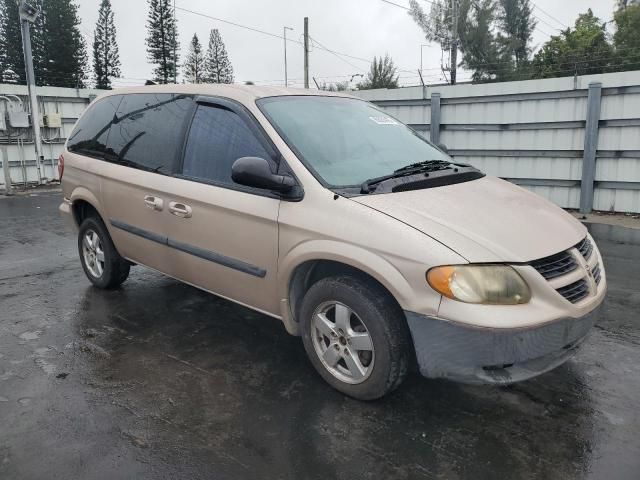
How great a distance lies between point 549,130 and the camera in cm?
959

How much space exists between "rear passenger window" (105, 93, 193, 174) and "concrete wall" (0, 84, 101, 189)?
342 inches

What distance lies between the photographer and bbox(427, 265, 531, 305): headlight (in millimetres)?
2627

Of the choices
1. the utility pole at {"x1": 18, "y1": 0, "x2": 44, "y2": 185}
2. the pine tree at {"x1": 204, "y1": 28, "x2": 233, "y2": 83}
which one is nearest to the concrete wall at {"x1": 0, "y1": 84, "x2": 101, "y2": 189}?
the utility pole at {"x1": 18, "y1": 0, "x2": 44, "y2": 185}

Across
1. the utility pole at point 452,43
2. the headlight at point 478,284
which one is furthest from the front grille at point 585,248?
the utility pole at point 452,43

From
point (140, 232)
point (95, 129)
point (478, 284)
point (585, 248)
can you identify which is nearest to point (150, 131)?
point (140, 232)

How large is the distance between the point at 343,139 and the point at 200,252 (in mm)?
1242

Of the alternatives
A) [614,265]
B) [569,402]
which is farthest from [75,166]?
[614,265]

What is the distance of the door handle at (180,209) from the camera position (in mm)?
3812

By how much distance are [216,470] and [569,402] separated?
6.52 feet

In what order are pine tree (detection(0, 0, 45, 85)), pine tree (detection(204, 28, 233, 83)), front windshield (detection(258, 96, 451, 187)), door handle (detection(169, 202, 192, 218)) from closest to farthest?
front windshield (detection(258, 96, 451, 187))
door handle (detection(169, 202, 192, 218))
pine tree (detection(0, 0, 45, 85))
pine tree (detection(204, 28, 233, 83))

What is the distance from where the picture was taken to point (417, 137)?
4266 mm

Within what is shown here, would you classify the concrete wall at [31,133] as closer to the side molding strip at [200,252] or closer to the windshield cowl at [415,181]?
the side molding strip at [200,252]

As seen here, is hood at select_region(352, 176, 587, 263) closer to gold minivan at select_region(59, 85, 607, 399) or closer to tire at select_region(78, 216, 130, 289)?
gold minivan at select_region(59, 85, 607, 399)

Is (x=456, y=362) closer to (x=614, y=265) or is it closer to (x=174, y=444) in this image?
(x=174, y=444)
